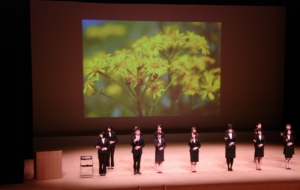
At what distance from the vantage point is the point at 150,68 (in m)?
16.8

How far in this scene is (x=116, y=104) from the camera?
16.7 meters

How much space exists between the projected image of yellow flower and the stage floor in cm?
233

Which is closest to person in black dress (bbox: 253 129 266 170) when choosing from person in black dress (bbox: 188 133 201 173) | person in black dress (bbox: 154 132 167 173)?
person in black dress (bbox: 188 133 201 173)

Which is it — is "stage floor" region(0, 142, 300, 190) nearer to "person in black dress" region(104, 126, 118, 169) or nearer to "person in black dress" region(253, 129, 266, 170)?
"person in black dress" region(104, 126, 118, 169)

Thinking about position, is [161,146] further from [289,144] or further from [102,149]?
[289,144]

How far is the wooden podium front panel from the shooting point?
10.9 m

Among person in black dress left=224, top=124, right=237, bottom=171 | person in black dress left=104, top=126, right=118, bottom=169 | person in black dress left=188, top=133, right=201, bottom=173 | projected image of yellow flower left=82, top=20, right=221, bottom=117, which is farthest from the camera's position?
projected image of yellow flower left=82, top=20, right=221, bottom=117

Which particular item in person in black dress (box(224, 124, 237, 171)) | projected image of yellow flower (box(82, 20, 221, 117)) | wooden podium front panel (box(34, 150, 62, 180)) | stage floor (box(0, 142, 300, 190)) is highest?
projected image of yellow flower (box(82, 20, 221, 117))

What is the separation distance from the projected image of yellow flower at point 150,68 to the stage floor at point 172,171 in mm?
2325

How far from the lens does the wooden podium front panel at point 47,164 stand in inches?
428

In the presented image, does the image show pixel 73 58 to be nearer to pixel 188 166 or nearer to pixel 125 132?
pixel 125 132

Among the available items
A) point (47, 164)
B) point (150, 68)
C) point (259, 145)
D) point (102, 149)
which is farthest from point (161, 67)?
point (47, 164)

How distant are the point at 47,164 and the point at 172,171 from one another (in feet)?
11.1

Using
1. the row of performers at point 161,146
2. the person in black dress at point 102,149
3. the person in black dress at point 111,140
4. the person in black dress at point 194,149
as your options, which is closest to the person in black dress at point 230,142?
the row of performers at point 161,146
